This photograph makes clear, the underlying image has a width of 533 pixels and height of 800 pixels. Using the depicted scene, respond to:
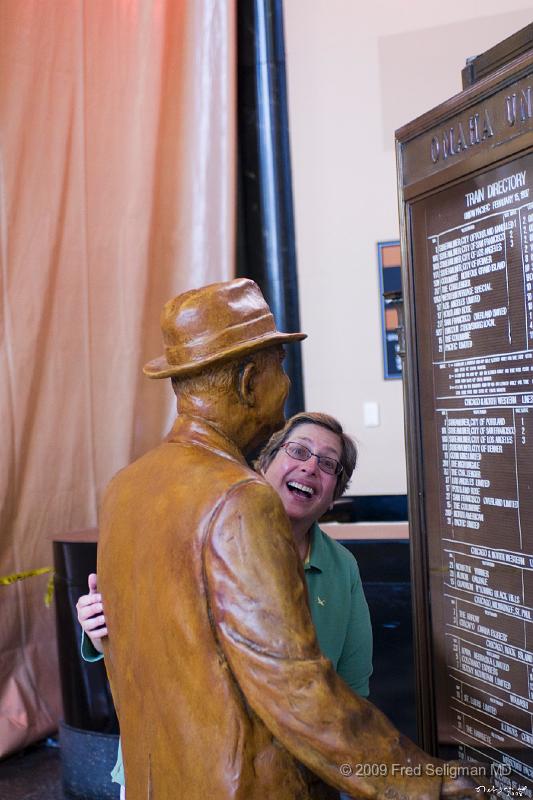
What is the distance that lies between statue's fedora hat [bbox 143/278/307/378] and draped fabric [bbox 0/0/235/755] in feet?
8.06

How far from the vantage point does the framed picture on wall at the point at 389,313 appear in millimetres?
4418

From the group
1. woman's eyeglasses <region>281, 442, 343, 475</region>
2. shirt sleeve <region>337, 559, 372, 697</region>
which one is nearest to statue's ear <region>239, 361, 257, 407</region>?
woman's eyeglasses <region>281, 442, 343, 475</region>

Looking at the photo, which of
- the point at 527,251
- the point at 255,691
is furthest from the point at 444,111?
the point at 255,691

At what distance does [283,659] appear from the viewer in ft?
3.67

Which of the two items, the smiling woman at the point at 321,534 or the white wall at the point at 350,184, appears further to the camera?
the white wall at the point at 350,184

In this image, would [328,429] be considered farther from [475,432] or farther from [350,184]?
[350,184]

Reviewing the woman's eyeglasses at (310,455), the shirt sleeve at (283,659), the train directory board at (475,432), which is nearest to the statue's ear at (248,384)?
the shirt sleeve at (283,659)

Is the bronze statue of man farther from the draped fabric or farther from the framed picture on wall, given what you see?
the framed picture on wall

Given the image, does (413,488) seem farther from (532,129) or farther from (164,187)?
(164,187)

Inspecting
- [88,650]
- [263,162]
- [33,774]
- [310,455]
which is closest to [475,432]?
[310,455]

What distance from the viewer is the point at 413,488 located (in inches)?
66.5

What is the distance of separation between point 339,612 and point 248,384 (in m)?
0.82

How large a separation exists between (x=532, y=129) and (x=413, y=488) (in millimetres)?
665

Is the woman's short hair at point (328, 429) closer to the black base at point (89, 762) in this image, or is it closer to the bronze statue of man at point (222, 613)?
the bronze statue of man at point (222, 613)
